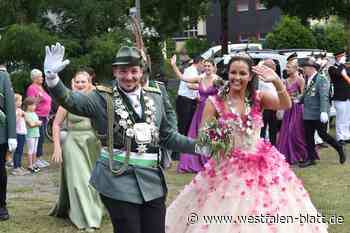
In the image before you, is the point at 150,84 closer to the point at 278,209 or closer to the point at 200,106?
the point at 278,209

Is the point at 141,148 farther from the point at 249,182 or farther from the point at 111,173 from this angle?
the point at 249,182

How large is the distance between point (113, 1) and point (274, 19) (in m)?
41.3

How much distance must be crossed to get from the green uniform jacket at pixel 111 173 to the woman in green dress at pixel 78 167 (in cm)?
241

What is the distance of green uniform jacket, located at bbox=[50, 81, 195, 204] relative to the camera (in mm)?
4180

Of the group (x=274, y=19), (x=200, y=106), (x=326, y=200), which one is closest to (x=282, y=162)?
(x=326, y=200)

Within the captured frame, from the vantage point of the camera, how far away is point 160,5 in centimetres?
1988

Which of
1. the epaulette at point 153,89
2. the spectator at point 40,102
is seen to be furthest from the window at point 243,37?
the epaulette at point 153,89

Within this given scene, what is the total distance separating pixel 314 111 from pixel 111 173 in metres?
7.16

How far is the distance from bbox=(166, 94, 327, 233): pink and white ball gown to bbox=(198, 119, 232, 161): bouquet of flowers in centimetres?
76

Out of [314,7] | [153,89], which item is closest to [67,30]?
[314,7]

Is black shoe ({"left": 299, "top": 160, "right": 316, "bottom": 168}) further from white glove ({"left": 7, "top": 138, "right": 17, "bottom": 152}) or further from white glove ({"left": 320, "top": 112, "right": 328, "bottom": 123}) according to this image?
white glove ({"left": 7, "top": 138, "right": 17, "bottom": 152})

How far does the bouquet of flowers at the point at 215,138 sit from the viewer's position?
4.62 m

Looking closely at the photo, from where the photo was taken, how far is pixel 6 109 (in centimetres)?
698

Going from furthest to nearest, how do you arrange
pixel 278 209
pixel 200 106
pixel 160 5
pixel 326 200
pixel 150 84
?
pixel 160 5
pixel 200 106
pixel 326 200
pixel 278 209
pixel 150 84
